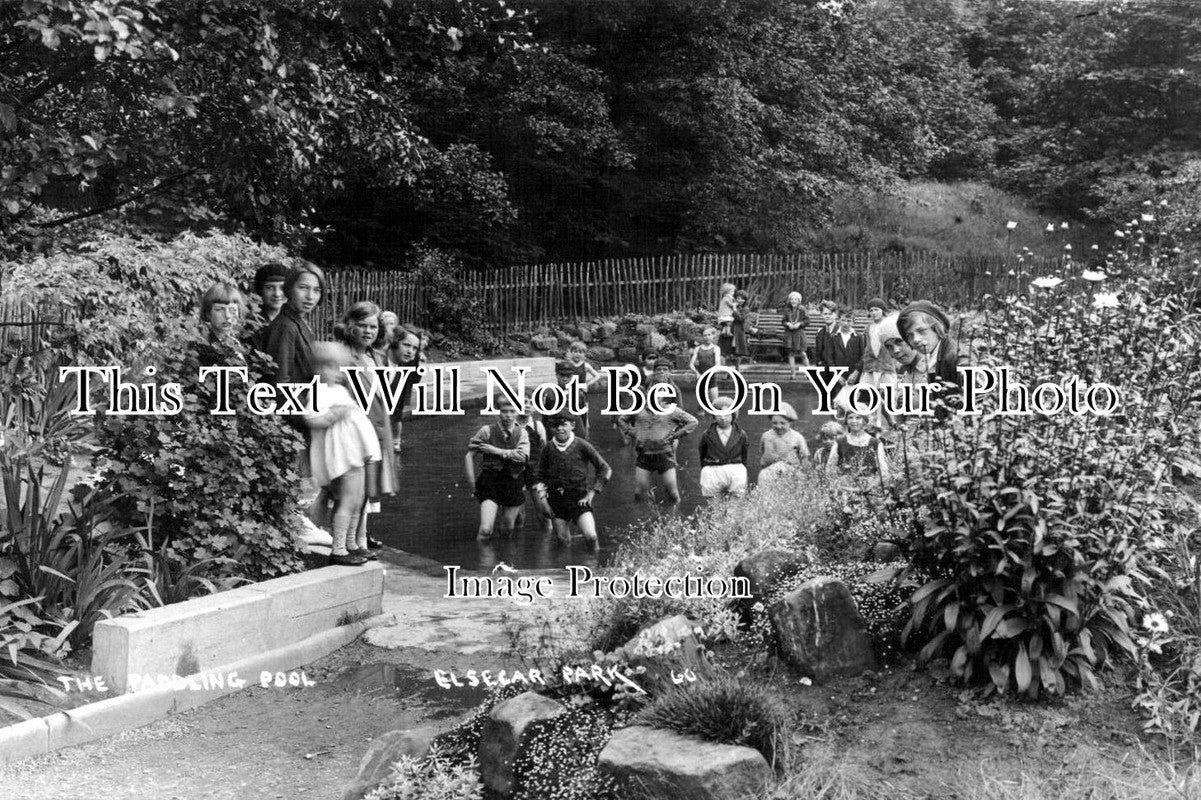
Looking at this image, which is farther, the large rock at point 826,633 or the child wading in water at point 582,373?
the child wading in water at point 582,373

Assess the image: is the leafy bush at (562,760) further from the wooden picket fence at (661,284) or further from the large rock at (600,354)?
the wooden picket fence at (661,284)

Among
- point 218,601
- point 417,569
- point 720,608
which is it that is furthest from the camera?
point 417,569

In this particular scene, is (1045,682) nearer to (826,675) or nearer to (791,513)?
(826,675)

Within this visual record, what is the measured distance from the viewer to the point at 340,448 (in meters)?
6.91

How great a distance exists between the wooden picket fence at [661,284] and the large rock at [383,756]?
14.8ft

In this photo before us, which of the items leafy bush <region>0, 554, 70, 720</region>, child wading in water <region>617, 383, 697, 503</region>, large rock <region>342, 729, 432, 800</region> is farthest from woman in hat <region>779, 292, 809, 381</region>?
leafy bush <region>0, 554, 70, 720</region>

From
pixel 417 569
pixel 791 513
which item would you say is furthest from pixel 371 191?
pixel 791 513

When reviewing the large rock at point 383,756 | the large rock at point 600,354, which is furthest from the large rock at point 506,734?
the large rock at point 600,354

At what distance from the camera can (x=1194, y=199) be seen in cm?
1211

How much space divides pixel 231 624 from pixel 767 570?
103 inches

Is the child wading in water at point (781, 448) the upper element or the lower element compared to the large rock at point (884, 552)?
upper

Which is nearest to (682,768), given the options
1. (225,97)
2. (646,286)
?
(225,97)

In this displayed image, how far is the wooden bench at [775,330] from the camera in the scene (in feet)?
26.7

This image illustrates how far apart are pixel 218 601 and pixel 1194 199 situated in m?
10.3
